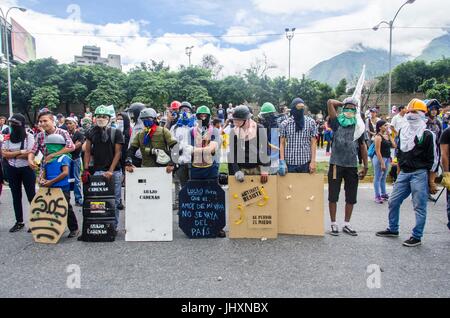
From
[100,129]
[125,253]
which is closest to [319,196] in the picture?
[125,253]

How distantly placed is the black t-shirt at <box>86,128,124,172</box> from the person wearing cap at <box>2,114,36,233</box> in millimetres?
1119

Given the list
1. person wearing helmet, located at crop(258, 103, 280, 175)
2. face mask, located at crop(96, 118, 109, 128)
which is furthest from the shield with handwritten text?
person wearing helmet, located at crop(258, 103, 280, 175)

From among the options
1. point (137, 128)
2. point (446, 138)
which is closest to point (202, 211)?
point (137, 128)

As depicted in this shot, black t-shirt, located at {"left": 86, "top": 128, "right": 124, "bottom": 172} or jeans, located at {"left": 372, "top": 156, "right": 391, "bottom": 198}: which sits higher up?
black t-shirt, located at {"left": 86, "top": 128, "right": 124, "bottom": 172}

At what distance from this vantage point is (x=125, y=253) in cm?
467

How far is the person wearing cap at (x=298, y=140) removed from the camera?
545 cm

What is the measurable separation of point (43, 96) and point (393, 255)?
126 ft

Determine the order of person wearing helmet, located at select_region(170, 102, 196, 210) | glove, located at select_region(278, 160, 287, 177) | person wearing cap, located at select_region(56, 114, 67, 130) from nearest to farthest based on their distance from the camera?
1. glove, located at select_region(278, 160, 287, 177)
2. person wearing helmet, located at select_region(170, 102, 196, 210)
3. person wearing cap, located at select_region(56, 114, 67, 130)

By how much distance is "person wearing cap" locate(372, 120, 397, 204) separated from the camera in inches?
289

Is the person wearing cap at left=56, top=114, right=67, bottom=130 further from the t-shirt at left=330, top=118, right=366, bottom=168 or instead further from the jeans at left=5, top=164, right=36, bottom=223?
the t-shirt at left=330, top=118, right=366, bottom=168

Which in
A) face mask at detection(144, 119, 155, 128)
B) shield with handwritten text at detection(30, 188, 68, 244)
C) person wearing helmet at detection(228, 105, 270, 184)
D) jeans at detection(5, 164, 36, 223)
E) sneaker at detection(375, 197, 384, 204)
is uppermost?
face mask at detection(144, 119, 155, 128)
